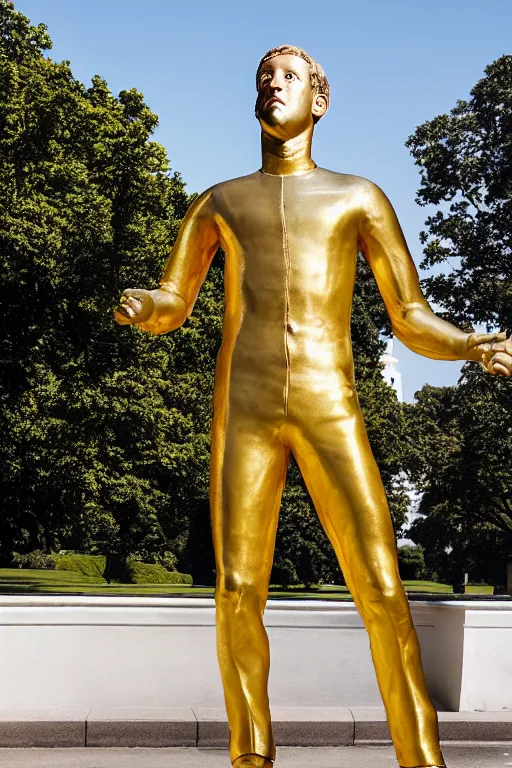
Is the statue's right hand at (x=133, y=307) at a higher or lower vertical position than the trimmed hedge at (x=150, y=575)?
higher

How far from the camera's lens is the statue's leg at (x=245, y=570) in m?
4.19

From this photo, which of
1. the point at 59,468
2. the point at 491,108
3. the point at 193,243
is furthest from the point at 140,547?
the point at 193,243

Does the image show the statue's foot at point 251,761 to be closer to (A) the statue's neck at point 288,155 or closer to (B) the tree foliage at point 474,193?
(A) the statue's neck at point 288,155

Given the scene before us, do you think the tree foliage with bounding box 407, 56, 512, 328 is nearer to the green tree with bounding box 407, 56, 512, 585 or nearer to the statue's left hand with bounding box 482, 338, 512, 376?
the green tree with bounding box 407, 56, 512, 585

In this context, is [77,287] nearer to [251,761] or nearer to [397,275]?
[397,275]

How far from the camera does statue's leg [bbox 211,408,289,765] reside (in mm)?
4188

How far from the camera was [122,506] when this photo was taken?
92.8 ft

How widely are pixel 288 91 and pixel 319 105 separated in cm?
18

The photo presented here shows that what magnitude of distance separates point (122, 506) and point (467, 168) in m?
11.7

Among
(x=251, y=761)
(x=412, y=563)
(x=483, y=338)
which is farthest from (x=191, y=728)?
(x=412, y=563)

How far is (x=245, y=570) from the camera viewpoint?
4.20 m

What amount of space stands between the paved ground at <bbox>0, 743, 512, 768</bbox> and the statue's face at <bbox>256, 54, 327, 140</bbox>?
13.1 ft

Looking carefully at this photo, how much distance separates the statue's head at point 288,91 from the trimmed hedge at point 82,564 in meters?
35.0

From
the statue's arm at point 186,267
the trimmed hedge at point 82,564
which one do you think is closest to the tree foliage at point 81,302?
the trimmed hedge at point 82,564
